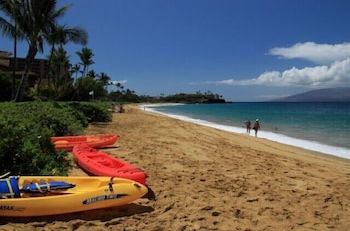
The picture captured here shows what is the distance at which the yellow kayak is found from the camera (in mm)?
4316

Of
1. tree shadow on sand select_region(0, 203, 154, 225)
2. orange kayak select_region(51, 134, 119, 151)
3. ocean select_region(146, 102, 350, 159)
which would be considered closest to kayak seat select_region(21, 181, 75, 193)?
tree shadow on sand select_region(0, 203, 154, 225)

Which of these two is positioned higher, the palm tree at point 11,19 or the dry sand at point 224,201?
the palm tree at point 11,19

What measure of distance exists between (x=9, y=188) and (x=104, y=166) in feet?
6.99

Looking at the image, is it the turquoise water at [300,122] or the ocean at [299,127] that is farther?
the turquoise water at [300,122]

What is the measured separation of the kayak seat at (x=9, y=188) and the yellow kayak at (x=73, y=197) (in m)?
0.10

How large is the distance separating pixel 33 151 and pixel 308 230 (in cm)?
420

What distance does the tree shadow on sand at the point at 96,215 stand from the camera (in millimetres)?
4367

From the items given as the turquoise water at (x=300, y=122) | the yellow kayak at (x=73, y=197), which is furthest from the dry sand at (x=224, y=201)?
the turquoise water at (x=300, y=122)

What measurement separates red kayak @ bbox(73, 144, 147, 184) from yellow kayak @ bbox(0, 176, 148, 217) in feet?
1.78

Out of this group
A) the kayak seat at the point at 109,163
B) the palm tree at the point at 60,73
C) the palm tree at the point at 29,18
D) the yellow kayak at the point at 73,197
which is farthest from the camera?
the palm tree at the point at 60,73

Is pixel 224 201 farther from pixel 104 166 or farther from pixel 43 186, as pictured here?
pixel 43 186

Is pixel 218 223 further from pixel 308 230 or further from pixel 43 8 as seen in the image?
pixel 43 8

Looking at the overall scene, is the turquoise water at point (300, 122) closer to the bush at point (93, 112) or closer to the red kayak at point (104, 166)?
the bush at point (93, 112)

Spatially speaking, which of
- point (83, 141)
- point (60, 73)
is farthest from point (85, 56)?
point (83, 141)
